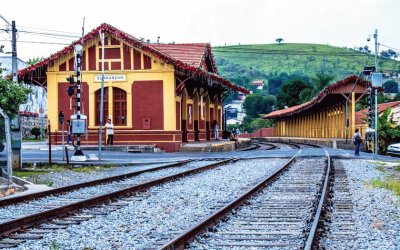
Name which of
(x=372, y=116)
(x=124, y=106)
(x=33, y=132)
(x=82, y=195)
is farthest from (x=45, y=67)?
(x=33, y=132)

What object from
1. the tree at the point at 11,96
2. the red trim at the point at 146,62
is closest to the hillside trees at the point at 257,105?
the red trim at the point at 146,62

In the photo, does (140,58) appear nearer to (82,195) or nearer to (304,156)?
(304,156)

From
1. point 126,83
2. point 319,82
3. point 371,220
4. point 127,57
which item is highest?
point 319,82

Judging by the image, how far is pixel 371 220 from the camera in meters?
9.61

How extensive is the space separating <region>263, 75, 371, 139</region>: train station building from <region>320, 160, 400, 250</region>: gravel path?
29089 mm

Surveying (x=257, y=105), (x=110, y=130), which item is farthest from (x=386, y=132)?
(x=257, y=105)

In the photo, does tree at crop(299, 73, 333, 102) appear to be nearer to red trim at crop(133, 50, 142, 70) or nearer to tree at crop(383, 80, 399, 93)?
red trim at crop(133, 50, 142, 70)

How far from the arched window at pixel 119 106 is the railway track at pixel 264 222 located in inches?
813

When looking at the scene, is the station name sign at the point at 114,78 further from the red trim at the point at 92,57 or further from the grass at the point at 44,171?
the grass at the point at 44,171

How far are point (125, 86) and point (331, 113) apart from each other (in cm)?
2709

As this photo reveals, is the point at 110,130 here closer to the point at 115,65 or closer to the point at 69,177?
the point at 115,65

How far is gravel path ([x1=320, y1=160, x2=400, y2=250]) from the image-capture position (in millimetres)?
7650

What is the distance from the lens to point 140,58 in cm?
3428

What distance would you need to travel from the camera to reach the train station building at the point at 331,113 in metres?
44.3
